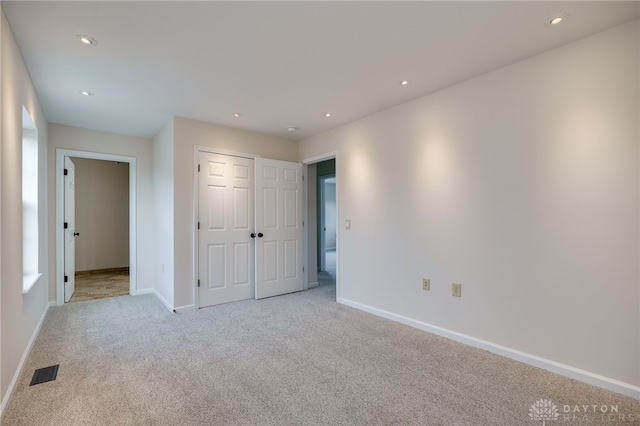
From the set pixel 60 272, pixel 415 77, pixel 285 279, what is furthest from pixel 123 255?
pixel 415 77

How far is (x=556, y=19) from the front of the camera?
1950mm

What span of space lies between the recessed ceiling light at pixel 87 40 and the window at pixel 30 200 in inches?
A: 44.5

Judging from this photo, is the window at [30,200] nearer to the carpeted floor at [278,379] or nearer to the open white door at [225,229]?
the carpeted floor at [278,379]

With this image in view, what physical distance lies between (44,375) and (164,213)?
7.39ft

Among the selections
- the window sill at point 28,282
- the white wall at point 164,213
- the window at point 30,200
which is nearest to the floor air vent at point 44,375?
the window sill at point 28,282

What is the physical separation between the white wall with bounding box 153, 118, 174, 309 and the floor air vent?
1419mm

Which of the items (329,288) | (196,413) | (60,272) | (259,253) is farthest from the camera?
(329,288)

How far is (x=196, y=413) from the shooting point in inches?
70.9

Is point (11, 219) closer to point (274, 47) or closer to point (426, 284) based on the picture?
point (274, 47)

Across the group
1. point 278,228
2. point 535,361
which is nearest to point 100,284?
point 278,228

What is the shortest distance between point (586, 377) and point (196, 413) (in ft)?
8.76

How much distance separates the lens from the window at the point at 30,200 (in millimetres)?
2781

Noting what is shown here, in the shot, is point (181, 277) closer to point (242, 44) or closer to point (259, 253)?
point (259, 253)

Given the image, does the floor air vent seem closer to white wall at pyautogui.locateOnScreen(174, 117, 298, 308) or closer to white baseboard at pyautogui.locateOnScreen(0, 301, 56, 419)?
white baseboard at pyautogui.locateOnScreen(0, 301, 56, 419)
